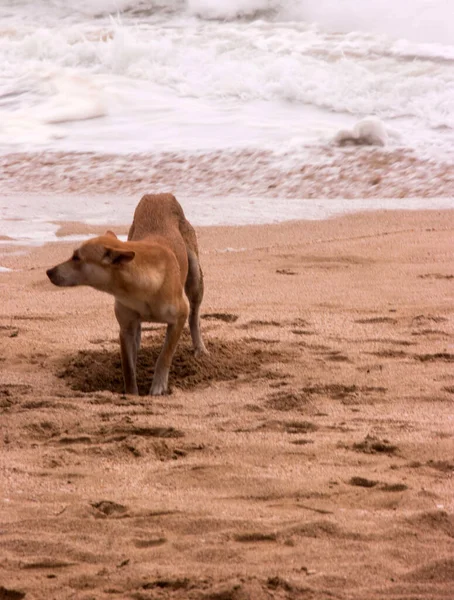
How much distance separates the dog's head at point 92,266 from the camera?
19.8 ft

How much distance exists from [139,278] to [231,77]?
13.6 metres

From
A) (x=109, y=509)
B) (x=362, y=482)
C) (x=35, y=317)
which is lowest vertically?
(x=35, y=317)

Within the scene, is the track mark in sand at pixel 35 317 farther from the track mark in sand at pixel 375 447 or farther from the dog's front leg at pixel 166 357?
the track mark in sand at pixel 375 447

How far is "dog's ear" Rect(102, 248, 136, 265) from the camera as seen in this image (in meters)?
5.95

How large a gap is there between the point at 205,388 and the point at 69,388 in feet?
2.98

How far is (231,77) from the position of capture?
62.3 ft

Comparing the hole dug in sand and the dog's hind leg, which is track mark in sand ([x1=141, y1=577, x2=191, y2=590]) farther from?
the dog's hind leg

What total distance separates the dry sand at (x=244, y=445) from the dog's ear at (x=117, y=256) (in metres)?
0.87

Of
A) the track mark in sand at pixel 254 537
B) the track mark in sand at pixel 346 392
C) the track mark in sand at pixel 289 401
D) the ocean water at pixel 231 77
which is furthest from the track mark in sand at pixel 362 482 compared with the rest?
the ocean water at pixel 231 77

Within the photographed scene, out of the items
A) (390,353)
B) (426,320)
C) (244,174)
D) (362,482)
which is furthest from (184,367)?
(244,174)

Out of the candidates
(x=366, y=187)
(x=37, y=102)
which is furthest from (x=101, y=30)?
(x=366, y=187)

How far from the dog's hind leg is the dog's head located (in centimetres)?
115

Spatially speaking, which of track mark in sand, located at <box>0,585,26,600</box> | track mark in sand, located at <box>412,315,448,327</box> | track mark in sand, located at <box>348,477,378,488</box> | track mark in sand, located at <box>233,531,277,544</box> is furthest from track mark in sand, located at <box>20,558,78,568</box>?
track mark in sand, located at <box>412,315,448,327</box>

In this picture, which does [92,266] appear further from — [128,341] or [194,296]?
[194,296]
